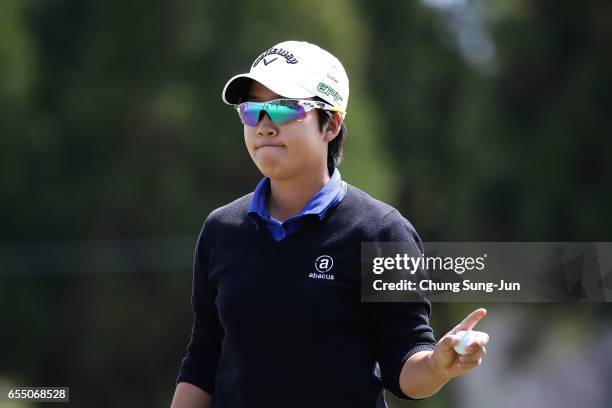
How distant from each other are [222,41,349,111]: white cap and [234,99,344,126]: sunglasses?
0.08 ft

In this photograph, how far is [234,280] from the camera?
3.12m

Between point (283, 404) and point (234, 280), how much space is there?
0.36 metres

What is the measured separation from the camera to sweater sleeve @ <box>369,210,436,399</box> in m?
3.00

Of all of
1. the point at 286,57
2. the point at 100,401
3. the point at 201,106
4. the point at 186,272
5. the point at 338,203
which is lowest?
the point at 338,203

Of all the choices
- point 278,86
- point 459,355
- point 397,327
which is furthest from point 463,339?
point 278,86

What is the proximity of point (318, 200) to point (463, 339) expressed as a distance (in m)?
0.63

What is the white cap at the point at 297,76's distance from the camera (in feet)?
10.3

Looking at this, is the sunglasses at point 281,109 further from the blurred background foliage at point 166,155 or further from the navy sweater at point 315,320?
the blurred background foliage at point 166,155

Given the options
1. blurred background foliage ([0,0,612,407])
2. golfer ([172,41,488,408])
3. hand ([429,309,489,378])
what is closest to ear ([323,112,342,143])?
golfer ([172,41,488,408])

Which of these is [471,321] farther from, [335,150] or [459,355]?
[335,150]

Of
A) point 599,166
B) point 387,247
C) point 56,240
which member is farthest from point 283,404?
point 56,240

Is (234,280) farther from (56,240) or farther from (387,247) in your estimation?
(56,240)

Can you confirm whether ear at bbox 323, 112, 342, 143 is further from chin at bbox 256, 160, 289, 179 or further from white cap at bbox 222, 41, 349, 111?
chin at bbox 256, 160, 289, 179

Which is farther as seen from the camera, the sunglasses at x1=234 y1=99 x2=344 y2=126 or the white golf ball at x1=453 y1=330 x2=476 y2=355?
the sunglasses at x1=234 y1=99 x2=344 y2=126
